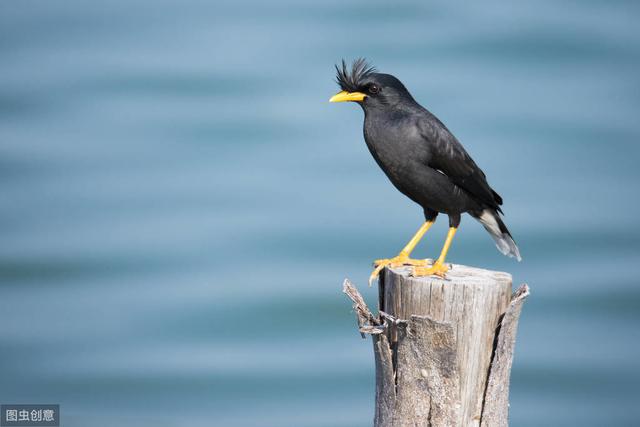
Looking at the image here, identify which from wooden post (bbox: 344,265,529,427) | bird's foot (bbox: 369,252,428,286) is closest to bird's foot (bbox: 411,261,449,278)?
wooden post (bbox: 344,265,529,427)

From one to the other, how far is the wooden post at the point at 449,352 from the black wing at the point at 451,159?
117cm

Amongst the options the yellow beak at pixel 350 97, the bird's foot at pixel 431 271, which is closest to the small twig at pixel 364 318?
the bird's foot at pixel 431 271

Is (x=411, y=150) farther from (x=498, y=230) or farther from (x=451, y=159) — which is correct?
(x=498, y=230)

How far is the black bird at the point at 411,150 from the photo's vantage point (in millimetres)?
5668

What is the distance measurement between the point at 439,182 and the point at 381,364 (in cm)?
142

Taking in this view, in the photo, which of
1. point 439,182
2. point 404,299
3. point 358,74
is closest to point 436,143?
point 439,182

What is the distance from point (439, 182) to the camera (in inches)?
227

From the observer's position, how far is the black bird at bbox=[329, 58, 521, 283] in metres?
5.67

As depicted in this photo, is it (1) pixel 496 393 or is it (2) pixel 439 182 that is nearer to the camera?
(1) pixel 496 393

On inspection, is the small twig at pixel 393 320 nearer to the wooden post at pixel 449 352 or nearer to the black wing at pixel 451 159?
the wooden post at pixel 449 352

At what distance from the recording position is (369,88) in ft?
19.4

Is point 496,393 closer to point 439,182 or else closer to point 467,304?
point 467,304

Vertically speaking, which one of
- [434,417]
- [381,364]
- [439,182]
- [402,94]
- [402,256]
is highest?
[402,94]

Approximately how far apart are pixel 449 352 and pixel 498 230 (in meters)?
2.02
